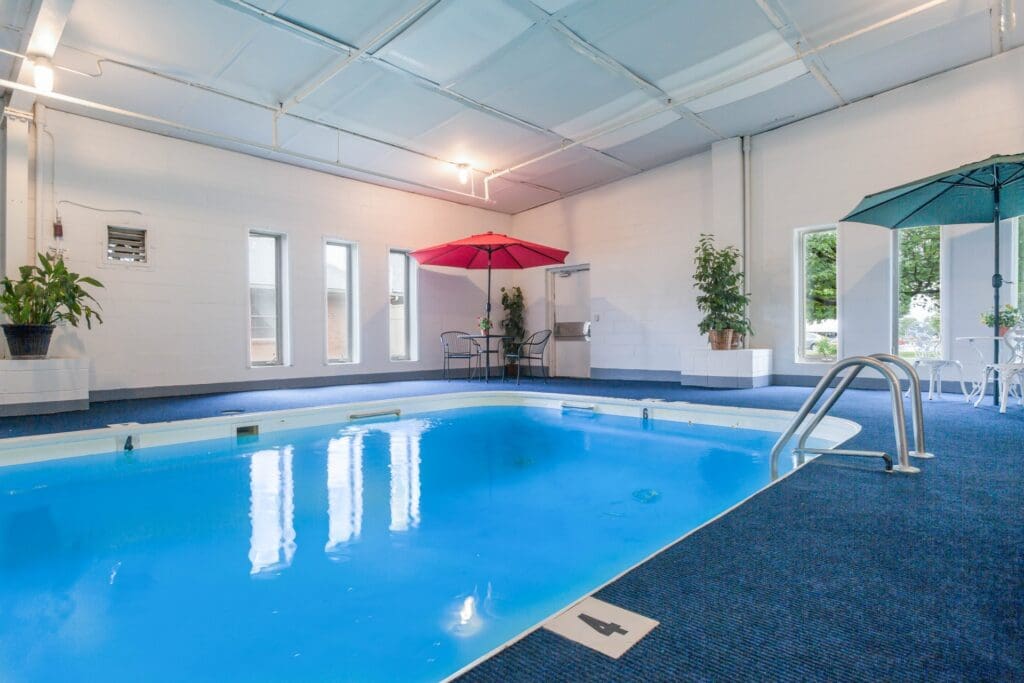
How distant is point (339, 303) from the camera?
7648mm

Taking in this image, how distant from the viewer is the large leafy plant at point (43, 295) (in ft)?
15.1

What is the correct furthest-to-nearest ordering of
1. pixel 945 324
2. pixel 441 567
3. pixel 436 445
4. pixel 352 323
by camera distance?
pixel 352 323 < pixel 945 324 < pixel 436 445 < pixel 441 567

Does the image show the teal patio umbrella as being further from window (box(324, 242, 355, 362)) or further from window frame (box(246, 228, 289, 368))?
window frame (box(246, 228, 289, 368))

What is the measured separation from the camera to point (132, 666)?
1.39 meters

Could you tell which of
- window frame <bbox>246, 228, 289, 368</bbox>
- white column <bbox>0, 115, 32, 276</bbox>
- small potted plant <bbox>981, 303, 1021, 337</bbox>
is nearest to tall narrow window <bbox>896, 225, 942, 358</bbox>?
small potted plant <bbox>981, 303, 1021, 337</bbox>

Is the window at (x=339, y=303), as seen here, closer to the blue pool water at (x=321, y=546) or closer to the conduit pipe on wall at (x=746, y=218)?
the blue pool water at (x=321, y=546)

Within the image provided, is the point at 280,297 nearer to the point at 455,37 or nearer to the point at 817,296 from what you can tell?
the point at 455,37

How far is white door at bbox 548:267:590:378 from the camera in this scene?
8.60 m

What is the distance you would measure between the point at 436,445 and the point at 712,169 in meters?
5.23

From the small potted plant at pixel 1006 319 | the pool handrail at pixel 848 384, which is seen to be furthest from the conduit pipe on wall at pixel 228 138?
the small potted plant at pixel 1006 319

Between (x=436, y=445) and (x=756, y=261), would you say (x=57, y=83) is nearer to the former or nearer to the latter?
(x=436, y=445)

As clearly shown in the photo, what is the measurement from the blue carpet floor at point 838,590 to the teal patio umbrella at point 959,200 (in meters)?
2.40

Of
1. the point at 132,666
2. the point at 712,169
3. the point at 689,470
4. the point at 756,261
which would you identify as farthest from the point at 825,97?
the point at 132,666

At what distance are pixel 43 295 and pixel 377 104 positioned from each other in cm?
364
